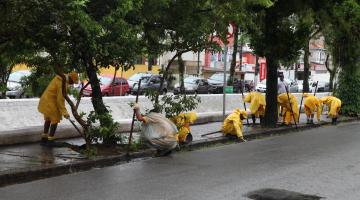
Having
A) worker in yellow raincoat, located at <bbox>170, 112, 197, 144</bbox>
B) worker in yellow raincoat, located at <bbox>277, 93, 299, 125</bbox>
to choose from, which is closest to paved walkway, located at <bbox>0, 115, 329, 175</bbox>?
worker in yellow raincoat, located at <bbox>170, 112, 197, 144</bbox>

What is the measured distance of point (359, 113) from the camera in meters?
22.9

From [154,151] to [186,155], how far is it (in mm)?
658

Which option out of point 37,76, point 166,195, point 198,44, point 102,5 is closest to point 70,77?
point 37,76

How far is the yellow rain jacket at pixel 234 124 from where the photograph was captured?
47.2 ft

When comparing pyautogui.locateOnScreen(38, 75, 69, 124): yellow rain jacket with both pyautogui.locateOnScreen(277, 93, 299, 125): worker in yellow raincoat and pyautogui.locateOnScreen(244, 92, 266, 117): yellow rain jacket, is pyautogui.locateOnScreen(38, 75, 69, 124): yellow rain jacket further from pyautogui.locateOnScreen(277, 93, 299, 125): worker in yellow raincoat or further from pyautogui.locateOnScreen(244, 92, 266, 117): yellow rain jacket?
pyautogui.locateOnScreen(277, 93, 299, 125): worker in yellow raincoat

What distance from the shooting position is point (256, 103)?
17.8 meters

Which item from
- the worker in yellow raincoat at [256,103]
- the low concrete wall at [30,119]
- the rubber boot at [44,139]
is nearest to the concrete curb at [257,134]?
the worker in yellow raincoat at [256,103]

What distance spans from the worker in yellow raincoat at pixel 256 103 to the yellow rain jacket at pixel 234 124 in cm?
303

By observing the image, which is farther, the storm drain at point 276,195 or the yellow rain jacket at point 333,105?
the yellow rain jacket at point 333,105

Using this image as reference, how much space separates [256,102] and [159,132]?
Answer: 6717 millimetres

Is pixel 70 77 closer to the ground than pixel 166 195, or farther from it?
farther from it

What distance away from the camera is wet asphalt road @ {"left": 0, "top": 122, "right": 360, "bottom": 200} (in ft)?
26.4

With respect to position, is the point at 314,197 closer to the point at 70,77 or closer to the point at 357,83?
the point at 70,77

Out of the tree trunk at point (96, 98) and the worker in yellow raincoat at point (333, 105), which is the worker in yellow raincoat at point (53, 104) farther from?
the worker in yellow raincoat at point (333, 105)
